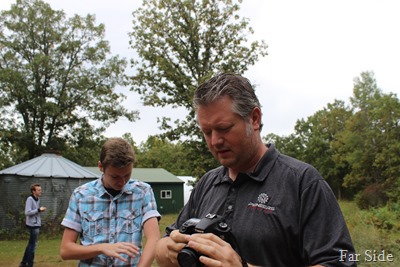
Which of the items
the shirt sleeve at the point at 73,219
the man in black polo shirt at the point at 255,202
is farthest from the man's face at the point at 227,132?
the shirt sleeve at the point at 73,219

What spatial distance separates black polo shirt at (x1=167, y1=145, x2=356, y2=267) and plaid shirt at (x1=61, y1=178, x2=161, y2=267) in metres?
1.20

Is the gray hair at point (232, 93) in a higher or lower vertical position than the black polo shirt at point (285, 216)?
higher

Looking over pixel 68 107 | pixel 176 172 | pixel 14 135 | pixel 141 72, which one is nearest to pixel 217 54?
pixel 141 72

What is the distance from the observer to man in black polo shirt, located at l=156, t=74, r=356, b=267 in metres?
1.75

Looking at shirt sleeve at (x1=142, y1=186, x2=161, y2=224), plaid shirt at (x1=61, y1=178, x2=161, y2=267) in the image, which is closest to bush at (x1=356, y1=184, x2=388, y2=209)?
shirt sleeve at (x1=142, y1=186, x2=161, y2=224)

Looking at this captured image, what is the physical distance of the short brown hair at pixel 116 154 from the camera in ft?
9.78

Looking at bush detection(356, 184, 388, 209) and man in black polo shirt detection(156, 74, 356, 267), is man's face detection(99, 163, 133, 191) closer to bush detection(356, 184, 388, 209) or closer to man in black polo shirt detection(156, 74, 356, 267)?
man in black polo shirt detection(156, 74, 356, 267)

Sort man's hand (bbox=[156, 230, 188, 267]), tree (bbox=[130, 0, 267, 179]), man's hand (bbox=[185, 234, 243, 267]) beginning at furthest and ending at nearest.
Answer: tree (bbox=[130, 0, 267, 179]) → man's hand (bbox=[156, 230, 188, 267]) → man's hand (bbox=[185, 234, 243, 267])

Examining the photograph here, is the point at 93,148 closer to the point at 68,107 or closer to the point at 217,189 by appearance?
the point at 68,107

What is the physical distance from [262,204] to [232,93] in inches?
21.2

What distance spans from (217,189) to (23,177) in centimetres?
1823

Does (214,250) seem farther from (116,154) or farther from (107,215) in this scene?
(107,215)

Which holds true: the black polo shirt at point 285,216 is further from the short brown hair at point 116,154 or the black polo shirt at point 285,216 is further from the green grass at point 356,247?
the green grass at point 356,247

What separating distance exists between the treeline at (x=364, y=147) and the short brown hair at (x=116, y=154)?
110ft
